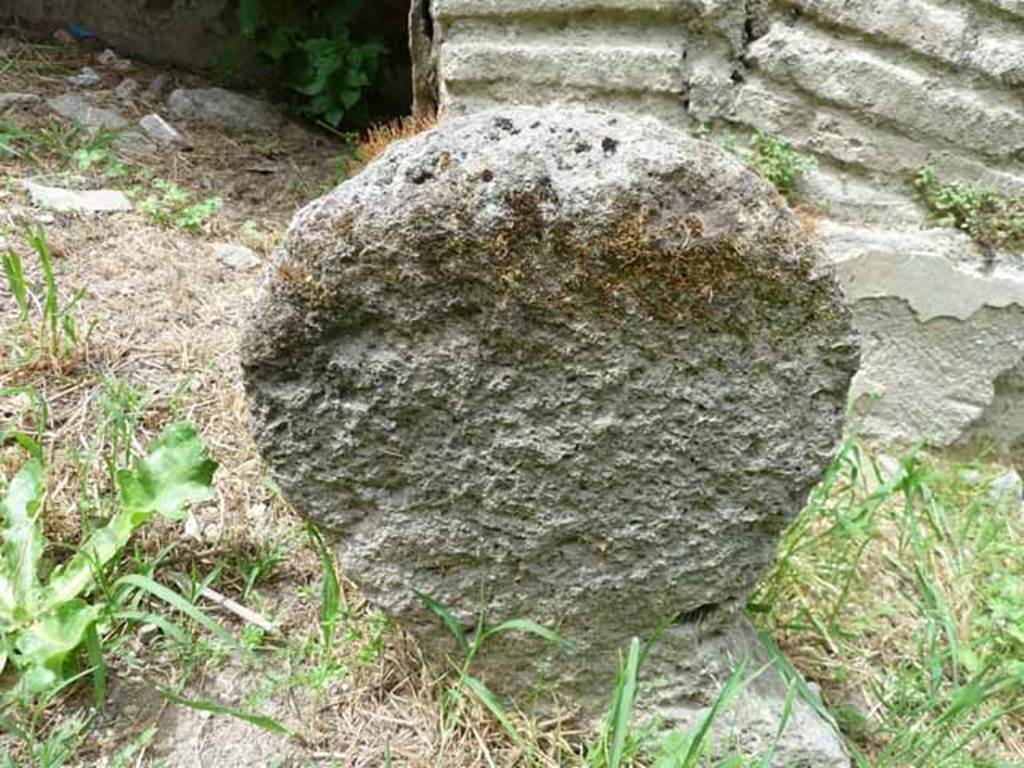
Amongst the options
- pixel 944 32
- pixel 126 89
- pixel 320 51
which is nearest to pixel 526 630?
pixel 944 32

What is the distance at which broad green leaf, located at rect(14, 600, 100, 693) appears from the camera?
1.44 metres

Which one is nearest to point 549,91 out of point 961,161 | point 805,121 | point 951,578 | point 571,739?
point 805,121

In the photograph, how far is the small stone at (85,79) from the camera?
11.8 feet

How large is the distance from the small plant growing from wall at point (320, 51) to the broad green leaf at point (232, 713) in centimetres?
276

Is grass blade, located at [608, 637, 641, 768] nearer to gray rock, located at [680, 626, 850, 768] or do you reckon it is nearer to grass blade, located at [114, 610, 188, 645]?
gray rock, located at [680, 626, 850, 768]

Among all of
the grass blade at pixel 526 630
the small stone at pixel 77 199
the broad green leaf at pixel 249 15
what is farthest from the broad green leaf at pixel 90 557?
the broad green leaf at pixel 249 15

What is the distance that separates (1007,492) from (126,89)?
3.26m

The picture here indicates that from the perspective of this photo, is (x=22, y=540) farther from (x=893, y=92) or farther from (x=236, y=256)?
(x=893, y=92)

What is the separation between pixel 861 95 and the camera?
2.47 metres

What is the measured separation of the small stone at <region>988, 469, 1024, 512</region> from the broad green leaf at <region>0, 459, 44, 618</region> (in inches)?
85.2

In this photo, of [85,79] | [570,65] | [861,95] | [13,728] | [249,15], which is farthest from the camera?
[249,15]

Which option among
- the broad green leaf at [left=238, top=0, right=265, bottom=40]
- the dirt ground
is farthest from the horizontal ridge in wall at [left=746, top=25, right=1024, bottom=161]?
the broad green leaf at [left=238, top=0, right=265, bottom=40]

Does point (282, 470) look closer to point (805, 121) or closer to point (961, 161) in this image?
point (805, 121)

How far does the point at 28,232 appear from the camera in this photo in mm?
2238
